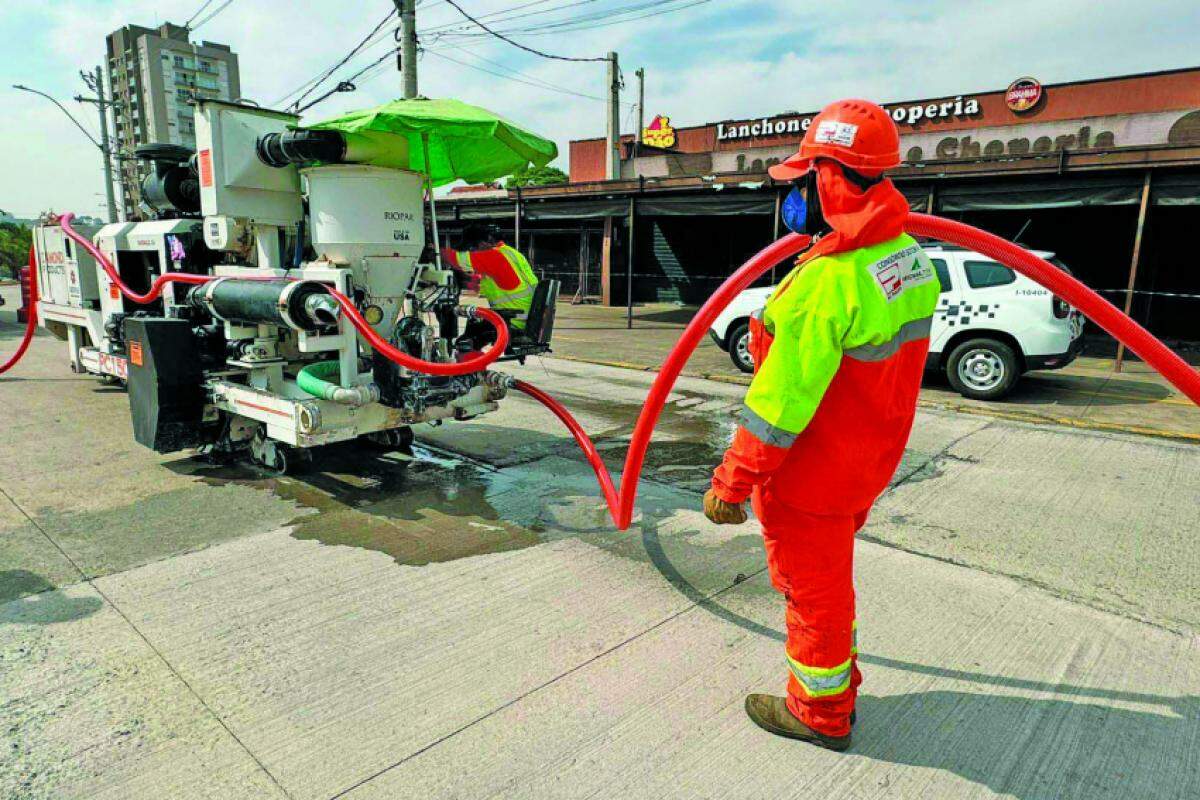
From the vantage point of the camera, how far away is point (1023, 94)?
22.1 metres

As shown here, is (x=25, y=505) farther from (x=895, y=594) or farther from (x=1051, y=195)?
(x=1051, y=195)

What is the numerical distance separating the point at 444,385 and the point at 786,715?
10.9 ft

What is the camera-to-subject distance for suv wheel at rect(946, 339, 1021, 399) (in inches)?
345

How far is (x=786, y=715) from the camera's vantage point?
2656 mm

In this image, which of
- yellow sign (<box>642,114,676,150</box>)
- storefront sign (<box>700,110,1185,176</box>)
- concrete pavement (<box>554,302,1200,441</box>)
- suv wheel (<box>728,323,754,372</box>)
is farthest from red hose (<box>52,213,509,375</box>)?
yellow sign (<box>642,114,676,150</box>)

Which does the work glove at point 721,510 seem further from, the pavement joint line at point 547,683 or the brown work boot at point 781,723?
the pavement joint line at point 547,683

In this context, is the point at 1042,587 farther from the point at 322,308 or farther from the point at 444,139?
the point at 444,139

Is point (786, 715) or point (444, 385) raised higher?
point (444, 385)

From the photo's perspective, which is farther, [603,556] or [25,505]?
[25,505]

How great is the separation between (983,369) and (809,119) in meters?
19.3

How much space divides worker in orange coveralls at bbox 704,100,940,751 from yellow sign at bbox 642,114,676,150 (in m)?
31.3

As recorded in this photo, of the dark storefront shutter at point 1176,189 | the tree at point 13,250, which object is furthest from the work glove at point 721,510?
the tree at point 13,250

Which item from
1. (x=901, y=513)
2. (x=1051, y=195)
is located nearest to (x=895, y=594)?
(x=901, y=513)

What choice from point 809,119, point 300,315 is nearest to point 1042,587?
point 300,315
